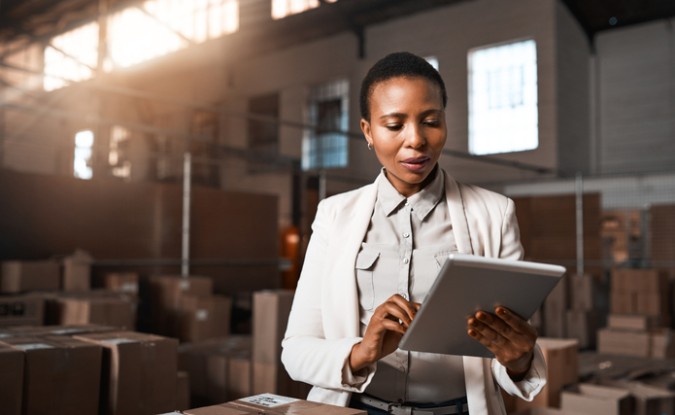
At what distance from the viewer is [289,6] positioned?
10.3 metres

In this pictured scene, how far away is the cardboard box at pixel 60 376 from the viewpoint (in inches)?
60.8

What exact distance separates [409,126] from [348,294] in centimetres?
30

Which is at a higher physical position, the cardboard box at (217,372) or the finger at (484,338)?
the finger at (484,338)

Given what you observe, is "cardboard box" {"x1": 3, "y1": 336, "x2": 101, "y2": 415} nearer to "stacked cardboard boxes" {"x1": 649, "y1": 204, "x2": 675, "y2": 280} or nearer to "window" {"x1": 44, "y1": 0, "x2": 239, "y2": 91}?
"stacked cardboard boxes" {"x1": 649, "y1": 204, "x2": 675, "y2": 280}

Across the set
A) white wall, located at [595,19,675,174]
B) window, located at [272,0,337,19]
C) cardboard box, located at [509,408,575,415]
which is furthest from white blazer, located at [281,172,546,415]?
window, located at [272,0,337,19]

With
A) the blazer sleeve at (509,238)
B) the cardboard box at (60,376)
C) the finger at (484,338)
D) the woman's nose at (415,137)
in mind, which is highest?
the woman's nose at (415,137)

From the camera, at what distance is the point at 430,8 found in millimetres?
9727

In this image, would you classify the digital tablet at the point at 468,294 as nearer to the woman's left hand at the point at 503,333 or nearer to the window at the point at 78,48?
the woman's left hand at the point at 503,333

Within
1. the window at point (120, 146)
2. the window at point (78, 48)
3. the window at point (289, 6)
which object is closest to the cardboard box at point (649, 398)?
the window at point (289, 6)

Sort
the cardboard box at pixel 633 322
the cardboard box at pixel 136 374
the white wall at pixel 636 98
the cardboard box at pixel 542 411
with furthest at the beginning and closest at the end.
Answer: the white wall at pixel 636 98 < the cardboard box at pixel 633 322 < the cardboard box at pixel 542 411 < the cardboard box at pixel 136 374

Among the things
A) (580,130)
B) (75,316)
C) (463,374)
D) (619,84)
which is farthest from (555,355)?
(619,84)

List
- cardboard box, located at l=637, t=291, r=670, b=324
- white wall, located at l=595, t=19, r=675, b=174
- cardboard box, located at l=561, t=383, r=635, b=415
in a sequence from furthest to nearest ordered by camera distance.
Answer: white wall, located at l=595, t=19, r=675, b=174 → cardboard box, located at l=637, t=291, r=670, b=324 → cardboard box, located at l=561, t=383, r=635, b=415

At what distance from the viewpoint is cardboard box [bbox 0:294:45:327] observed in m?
2.78

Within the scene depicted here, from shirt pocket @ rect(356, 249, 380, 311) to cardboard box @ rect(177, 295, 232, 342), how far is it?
10.2 ft
